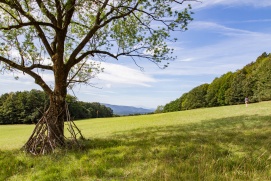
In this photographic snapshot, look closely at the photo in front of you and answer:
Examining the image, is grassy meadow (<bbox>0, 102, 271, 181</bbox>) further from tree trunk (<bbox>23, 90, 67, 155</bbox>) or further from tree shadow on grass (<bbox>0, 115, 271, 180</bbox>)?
tree trunk (<bbox>23, 90, 67, 155</bbox>)

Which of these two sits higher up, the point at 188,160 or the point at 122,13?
the point at 122,13

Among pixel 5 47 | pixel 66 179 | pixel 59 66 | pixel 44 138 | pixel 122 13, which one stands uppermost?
pixel 122 13

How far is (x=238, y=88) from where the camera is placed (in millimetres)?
86062

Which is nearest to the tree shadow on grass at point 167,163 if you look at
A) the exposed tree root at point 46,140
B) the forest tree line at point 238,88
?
the exposed tree root at point 46,140

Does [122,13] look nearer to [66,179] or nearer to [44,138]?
[44,138]

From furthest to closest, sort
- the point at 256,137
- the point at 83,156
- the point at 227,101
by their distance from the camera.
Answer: the point at 227,101, the point at 256,137, the point at 83,156

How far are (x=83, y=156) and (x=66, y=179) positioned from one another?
8.56 ft

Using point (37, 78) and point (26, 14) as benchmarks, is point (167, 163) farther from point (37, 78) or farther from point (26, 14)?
point (26, 14)

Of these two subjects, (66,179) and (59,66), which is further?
(59,66)

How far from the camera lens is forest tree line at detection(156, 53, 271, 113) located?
235 feet

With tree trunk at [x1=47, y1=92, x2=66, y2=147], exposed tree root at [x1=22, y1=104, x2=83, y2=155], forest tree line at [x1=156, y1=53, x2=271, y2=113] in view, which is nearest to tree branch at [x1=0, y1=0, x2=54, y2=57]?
tree trunk at [x1=47, y1=92, x2=66, y2=147]

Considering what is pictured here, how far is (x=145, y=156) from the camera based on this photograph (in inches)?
375

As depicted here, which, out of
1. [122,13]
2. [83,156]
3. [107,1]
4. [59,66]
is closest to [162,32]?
[122,13]

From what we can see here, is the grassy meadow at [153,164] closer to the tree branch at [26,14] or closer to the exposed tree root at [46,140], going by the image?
the exposed tree root at [46,140]
